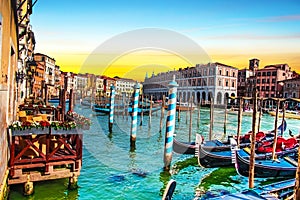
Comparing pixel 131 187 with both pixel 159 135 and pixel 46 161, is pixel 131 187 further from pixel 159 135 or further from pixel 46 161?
pixel 159 135

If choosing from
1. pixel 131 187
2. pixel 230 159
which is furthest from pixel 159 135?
pixel 131 187

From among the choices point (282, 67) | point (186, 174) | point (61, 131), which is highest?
point (282, 67)

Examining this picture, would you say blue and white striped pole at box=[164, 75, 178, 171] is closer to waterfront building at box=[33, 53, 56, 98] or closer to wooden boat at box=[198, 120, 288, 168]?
wooden boat at box=[198, 120, 288, 168]

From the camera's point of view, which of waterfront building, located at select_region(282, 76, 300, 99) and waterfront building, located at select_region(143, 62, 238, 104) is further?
waterfront building, located at select_region(143, 62, 238, 104)

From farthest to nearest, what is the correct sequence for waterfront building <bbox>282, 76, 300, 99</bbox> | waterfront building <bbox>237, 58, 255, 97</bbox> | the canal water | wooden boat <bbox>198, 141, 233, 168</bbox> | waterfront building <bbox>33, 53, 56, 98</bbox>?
waterfront building <bbox>237, 58, 255, 97</bbox> → waterfront building <bbox>33, 53, 56, 98</bbox> → waterfront building <bbox>282, 76, 300, 99</bbox> → wooden boat <bbox>198, 141, 233, 168</bbox> → the canal water

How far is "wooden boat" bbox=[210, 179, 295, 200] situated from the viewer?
158 inches

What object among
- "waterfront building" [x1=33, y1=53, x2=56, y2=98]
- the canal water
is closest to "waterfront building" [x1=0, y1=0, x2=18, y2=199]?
the canal water

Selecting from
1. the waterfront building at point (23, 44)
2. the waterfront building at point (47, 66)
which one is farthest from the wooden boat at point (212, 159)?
the waterfront building at point (47, 66)

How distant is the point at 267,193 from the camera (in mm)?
4320

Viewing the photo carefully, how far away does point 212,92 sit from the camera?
41594mm

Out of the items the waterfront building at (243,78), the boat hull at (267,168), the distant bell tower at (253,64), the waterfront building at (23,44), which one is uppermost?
the distant bell tower at (253,64)

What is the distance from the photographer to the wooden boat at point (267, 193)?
4012 millimetres

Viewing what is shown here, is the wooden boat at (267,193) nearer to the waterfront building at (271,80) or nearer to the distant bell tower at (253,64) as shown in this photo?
the waterfront building at (271,80)

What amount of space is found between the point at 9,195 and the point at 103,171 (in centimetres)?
255
